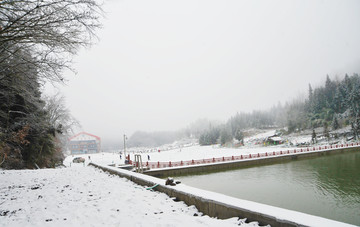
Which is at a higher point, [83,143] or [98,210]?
[83,143]

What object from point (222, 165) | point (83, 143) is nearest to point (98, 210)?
point (222, 165)

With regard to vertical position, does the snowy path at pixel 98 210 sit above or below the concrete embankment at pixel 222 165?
above

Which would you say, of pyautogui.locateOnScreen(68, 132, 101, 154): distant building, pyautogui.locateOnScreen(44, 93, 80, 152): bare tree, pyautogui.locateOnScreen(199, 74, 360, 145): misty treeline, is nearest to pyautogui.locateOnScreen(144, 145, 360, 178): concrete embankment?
pyautogui.locateOnScreen(44, 93, 80, 152): bare tree

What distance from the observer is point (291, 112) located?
121 m

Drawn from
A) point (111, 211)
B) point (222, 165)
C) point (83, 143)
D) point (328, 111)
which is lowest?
point (222, 165)

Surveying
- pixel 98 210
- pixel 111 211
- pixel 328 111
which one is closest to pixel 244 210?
pixel 111 211

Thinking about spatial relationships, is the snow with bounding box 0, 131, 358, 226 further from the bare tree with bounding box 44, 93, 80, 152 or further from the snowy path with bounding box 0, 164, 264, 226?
the bare tree with bounding box 44, 93, 80, 152

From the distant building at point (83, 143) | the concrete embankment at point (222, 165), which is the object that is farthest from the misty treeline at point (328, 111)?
the distant building at point (83, 143)

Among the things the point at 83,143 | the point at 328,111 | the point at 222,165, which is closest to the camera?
the point at 222,165

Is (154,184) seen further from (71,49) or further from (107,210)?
→ (71,49)

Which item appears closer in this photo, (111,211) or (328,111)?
(111,211)

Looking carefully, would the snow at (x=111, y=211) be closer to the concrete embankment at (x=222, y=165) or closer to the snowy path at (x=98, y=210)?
the snowy path at (x=98, y=210)

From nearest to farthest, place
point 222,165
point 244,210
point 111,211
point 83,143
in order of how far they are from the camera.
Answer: point 244,210 < point 111,211 < point 222,165 < point 83,143

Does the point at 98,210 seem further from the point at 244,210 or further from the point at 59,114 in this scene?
the point at 59,114
